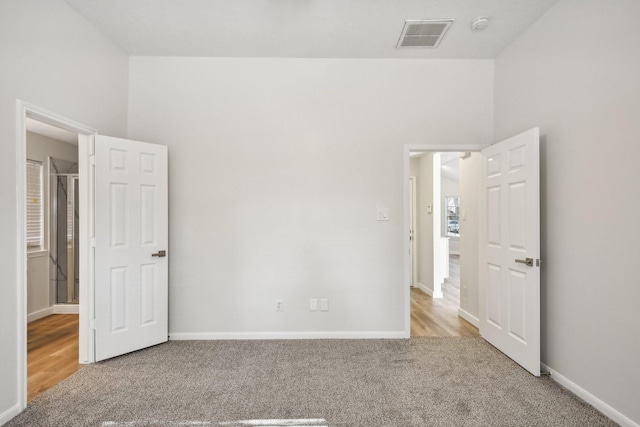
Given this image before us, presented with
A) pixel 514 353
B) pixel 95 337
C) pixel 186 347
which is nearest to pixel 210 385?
pixel 186 347

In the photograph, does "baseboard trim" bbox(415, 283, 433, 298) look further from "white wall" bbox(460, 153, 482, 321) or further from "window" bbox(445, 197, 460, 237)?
"window" bbox(445, 197, 460, 237)

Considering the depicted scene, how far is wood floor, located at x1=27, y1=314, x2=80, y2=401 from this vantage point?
243cm

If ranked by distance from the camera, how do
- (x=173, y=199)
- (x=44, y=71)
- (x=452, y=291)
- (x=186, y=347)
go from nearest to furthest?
(x=44, y=71), (x=186, y=347), (x=173, y=199), (x=452, y=291)

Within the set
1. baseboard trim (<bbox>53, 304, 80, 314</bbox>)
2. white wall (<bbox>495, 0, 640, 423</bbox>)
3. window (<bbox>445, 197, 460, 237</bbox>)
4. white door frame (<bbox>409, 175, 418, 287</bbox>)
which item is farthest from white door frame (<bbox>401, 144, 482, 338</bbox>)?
window (<bbox>445, 197, 460, 237</bbox>)


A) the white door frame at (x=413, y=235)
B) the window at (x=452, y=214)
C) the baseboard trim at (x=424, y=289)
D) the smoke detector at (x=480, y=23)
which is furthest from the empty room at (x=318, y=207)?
the window at (x=452, y=214)

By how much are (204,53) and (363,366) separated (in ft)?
11.4

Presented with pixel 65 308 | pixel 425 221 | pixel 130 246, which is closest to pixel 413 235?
pixel 425 221

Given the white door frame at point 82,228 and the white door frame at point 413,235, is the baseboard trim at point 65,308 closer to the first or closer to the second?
the white door frame at point 82,228

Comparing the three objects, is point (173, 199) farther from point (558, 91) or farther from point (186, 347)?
point (558, 91)

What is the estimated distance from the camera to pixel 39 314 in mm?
3982

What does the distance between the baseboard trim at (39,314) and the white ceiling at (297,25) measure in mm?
3566

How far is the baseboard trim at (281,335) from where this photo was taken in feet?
10.5

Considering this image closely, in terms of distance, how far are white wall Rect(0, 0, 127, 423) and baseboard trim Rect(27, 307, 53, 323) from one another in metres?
2.55

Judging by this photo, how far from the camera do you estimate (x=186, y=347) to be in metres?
3.00
